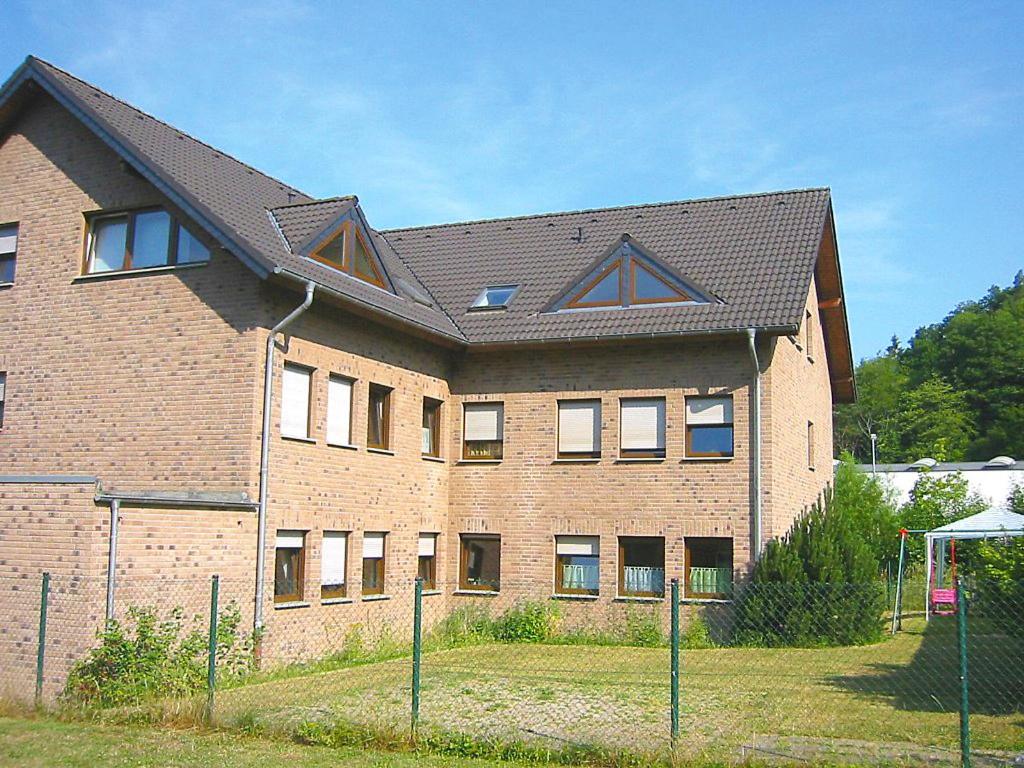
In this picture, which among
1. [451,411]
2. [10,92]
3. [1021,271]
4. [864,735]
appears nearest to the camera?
[864,735]

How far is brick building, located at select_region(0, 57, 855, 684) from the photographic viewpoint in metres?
16.6

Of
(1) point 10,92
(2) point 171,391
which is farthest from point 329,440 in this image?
(1) point 10,92

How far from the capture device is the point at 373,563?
19.8 m

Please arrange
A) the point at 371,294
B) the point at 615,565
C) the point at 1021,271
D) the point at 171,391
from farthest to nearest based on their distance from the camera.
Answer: the point at 1021,271
the point at 615,565
the point at 371,294
the point at 171,391

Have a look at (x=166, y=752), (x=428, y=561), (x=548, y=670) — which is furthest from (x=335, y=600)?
(x=166, y=752)

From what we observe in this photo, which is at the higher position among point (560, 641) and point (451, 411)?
point (451, 411)

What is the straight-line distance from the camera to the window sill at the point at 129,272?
17.3 meters

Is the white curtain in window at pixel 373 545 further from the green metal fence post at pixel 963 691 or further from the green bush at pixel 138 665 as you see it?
the green metal fence post at pixel 963 691

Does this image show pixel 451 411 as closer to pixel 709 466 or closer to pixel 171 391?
pixel 709 466

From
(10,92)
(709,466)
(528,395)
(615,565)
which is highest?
(10,92)

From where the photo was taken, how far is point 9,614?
13.2 m

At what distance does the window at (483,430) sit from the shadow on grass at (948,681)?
841cm

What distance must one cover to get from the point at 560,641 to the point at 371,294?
7285 mm

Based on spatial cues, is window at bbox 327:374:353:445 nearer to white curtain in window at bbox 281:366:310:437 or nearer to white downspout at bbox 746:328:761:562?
white curtain in window at bbox 281:366:310:437
